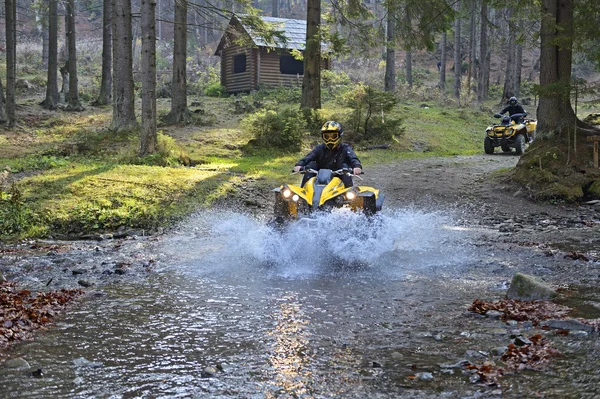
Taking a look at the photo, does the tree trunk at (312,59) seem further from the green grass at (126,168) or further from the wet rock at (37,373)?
the wet rock at (37,373)

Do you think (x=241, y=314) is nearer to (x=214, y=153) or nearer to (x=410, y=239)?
(x=410, y=239)

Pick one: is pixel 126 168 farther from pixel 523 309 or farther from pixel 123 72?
pixel 523 309

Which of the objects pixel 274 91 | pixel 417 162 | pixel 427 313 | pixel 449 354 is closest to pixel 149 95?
pixel 417 162

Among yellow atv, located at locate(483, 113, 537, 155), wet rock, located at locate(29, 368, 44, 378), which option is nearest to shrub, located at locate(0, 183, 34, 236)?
wet rock, located at locate(29, 368, 44, 378)

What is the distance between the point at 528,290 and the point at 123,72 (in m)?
15.9

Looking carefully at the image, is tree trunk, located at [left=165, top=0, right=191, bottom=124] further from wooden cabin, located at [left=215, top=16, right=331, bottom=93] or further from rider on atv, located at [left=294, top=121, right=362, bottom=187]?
rider on atv, located at [left=294, top=121, right=362, bottom=187]

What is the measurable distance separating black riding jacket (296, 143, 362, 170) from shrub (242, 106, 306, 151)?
9.78m

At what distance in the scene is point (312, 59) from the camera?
22391mm

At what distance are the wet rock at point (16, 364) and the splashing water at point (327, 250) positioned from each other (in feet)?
12.9

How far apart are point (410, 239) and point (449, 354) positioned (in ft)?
19.6

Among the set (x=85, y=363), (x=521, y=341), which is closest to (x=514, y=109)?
(x=521, y=341)

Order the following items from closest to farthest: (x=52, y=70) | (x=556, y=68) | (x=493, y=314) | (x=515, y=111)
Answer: (x=493, y=314) → (x=556, y=68) → (x=515, y=111) → (x=52, y=70)

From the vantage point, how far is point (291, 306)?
675 centimetres

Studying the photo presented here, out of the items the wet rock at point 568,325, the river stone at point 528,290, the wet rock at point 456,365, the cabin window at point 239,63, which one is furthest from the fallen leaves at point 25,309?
the cabin window at point 239,63
